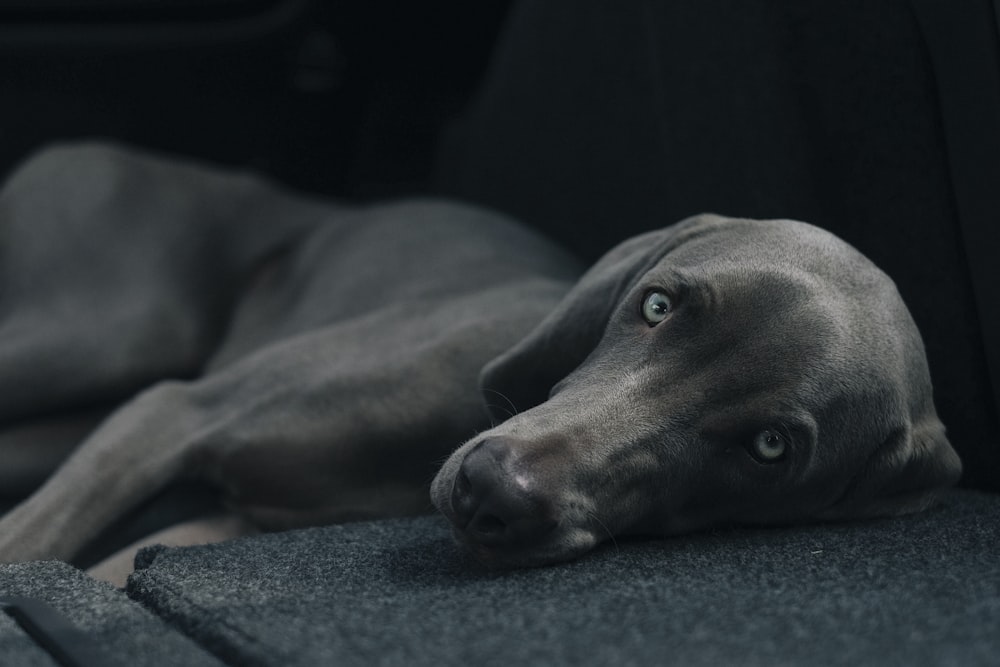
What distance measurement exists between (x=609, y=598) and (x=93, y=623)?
0.50 meters

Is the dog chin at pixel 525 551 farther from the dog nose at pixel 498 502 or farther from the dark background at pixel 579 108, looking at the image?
the dark background at pixel 579 108

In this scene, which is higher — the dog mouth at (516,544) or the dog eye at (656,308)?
the dog eye at (656,308)

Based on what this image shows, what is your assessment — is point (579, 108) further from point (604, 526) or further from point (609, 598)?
point (609, 598)

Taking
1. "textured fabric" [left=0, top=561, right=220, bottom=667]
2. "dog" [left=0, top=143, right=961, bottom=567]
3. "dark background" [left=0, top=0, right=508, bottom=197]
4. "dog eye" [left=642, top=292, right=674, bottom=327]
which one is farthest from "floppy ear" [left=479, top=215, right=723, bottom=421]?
"dark background" [left=0, top=0, right=508, bottom=197]

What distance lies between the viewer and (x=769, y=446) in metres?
1.44

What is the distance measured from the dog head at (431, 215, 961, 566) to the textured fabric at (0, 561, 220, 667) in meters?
0.36

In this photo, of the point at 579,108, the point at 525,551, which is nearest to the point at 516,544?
the point at 525,551

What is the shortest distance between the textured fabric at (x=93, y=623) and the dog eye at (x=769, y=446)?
0.70m

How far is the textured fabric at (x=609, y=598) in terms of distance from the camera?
1.03 meters

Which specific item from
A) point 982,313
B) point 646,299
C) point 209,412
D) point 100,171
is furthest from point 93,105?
point 982,313

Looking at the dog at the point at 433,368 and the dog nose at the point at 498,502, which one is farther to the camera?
the dog at the point at 433,368

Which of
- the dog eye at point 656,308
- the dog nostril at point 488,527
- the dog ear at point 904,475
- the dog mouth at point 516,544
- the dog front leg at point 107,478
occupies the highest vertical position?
the dog eye at point 656,308

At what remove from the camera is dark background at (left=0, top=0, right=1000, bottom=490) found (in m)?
1.80

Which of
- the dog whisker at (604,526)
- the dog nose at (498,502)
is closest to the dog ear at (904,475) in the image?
the dog whisker at (604,526)
